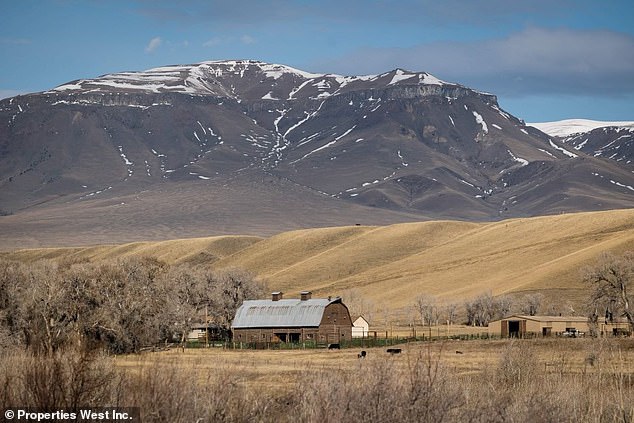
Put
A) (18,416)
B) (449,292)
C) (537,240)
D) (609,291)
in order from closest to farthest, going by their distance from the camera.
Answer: (18,416), (609,291), (449,292), (537,240)

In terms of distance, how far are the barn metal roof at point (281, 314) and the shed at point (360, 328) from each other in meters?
6.68

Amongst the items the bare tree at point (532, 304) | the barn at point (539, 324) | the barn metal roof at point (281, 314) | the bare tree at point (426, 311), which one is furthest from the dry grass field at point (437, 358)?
the bare tree at point (426, 311)

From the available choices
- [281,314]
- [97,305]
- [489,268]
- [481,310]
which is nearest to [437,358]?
[97,305]

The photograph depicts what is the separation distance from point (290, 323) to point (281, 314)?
5.10 ft

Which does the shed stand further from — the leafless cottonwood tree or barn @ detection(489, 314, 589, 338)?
the leafless cottonwood tree

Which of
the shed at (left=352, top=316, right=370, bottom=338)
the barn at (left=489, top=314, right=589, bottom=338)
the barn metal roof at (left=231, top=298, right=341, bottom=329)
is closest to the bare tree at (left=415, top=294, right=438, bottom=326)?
the shed at (left=352, top=316, right=370, bottom=338)

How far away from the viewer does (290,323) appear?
3971 inches

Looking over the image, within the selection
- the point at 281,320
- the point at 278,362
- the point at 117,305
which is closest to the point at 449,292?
the point at 281,320

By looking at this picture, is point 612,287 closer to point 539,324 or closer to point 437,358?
point 539,324

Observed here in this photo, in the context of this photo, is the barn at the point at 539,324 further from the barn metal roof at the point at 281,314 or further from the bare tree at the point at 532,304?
the barn metal roof at the point at 281,314

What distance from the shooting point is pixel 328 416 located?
77.2 ft

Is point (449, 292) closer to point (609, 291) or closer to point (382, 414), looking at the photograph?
point (609, 291)

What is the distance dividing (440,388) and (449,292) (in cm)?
12402

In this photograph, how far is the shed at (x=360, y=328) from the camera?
357 ft
